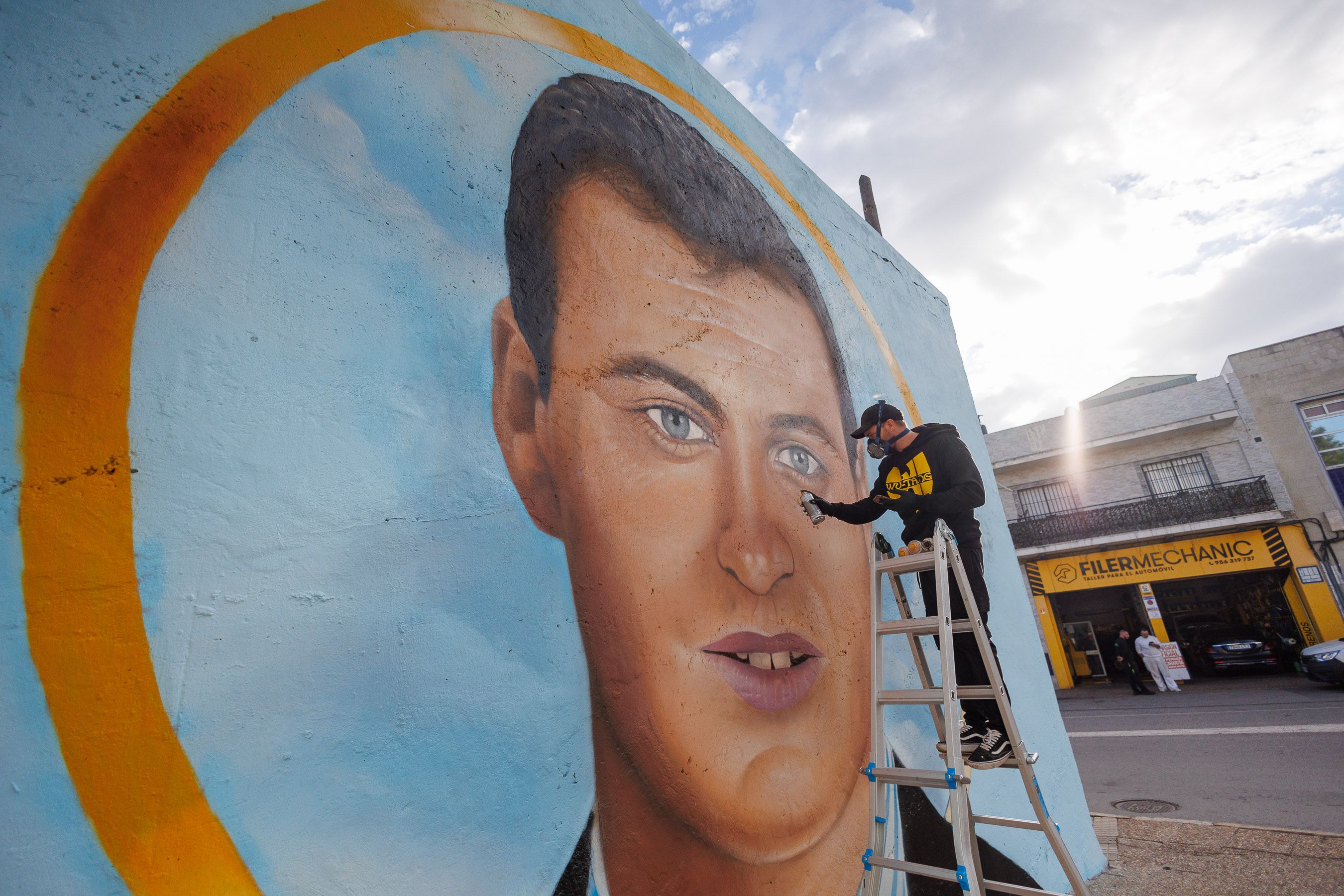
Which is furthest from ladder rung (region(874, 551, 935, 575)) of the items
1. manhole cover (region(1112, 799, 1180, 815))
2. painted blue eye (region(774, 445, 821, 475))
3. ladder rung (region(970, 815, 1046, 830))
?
manhole cover (region(1112, 799, 1180, 815))

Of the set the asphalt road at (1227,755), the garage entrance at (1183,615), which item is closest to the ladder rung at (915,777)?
the asphalt road at (1227,755)

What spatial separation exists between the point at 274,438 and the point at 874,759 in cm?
223

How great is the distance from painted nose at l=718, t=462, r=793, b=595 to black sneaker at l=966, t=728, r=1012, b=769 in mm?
992

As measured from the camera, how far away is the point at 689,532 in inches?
99.1

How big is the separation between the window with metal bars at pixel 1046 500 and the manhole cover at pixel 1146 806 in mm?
14345

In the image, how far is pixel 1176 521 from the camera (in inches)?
643

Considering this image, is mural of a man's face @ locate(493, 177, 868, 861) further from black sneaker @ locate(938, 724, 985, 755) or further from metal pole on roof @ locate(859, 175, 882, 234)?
metal pole on roof @ locate(859, 175, 882, 234)

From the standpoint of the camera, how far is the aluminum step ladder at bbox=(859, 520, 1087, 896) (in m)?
1.97

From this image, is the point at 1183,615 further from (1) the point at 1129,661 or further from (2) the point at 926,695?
(2) the point at 926,695

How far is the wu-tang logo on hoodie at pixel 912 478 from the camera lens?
9.70 ft

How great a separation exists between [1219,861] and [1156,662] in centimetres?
1337

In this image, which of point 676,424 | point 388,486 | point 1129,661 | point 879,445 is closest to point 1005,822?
point 879,445

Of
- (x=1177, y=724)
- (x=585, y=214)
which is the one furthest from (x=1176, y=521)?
(x=585, y=214)

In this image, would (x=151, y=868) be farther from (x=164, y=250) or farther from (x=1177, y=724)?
(x=1177, y=724)
